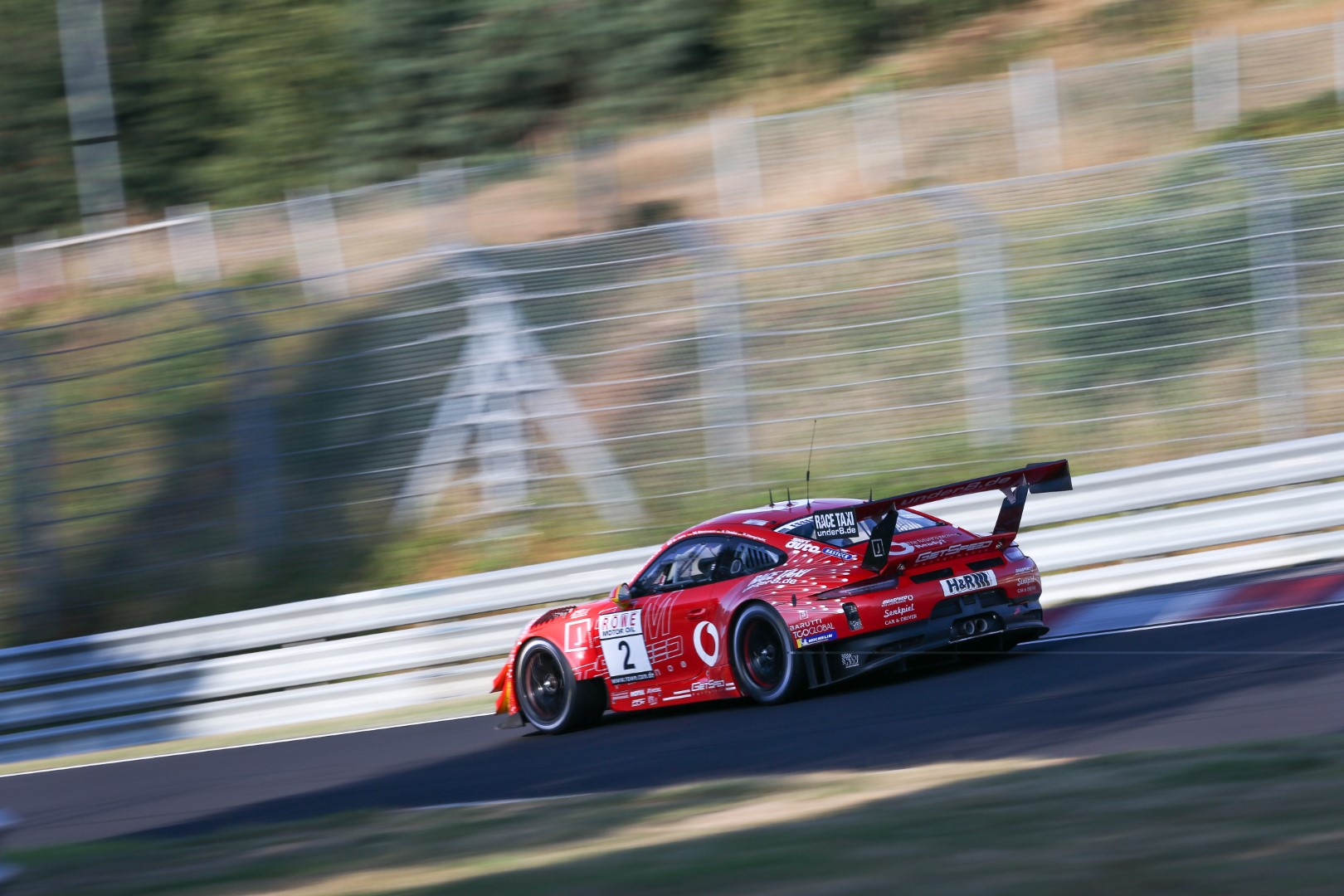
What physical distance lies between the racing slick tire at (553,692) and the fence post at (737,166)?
12.2 metres

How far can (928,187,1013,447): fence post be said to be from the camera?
1407 centimetres

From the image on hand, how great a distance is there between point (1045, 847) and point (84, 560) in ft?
45.1

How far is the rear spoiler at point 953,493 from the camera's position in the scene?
869cm

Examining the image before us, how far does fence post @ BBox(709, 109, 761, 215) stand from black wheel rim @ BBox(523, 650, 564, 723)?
40.0ft

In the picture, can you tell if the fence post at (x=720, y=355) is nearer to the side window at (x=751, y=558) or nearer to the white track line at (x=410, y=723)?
the white track line at (x=410, y=723)

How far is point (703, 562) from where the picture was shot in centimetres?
995

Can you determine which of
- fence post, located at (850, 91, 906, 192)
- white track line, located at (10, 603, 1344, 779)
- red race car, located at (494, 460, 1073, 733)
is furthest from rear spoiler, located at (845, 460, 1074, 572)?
fence post, located at (850, 91, 906, 192)

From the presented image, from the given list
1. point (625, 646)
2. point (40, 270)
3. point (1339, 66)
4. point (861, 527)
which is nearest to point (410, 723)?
point (625, 646)

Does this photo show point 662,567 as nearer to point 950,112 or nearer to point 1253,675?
point 1253,675

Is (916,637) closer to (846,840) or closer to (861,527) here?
(861,527)

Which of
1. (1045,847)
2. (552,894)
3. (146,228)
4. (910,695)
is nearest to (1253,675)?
(910,695)

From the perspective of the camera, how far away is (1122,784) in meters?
5.72

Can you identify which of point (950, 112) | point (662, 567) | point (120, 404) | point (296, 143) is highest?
point (296, 143)

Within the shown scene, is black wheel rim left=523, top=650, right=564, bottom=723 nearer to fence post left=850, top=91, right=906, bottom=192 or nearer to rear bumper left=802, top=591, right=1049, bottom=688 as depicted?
rear bumper left=802, top=591, right=1049, bottom=688
